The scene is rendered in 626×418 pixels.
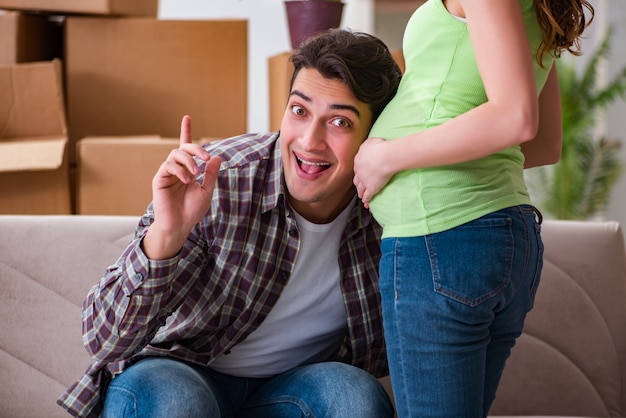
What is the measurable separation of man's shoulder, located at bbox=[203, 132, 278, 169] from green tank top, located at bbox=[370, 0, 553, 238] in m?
0.39

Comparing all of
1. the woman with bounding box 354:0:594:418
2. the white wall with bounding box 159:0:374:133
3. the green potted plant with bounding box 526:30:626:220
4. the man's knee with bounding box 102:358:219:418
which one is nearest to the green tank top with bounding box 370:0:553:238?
the woman with bounding box 354:0:594:418

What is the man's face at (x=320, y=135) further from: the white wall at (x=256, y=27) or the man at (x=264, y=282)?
the white wall at (x=256, y=27)

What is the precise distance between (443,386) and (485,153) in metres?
0.30

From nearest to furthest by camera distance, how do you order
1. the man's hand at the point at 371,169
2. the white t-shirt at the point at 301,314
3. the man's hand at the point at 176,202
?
the man's hand at the point at 371,169
the man's hand at the point at 176,202
the white t-shirt at the point at 301,314

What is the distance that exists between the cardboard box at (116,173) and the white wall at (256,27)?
1.83 metres

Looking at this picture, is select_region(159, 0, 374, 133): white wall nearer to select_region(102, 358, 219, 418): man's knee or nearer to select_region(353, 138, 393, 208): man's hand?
select_region(102, 358, 219, 418): man's knee

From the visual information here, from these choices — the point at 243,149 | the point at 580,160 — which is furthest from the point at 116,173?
the point at 580,160

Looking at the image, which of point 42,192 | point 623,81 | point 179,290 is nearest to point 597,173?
point 623,81

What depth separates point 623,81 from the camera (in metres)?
5.29

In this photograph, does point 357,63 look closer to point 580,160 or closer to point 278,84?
point 278,84

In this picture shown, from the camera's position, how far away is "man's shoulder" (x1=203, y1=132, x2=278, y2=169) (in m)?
1.43

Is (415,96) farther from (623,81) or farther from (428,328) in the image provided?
(623,81)

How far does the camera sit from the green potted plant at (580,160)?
486 centimetres

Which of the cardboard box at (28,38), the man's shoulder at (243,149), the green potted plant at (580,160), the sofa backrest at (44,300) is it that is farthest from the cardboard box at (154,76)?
the green potted plant at (580,160)
